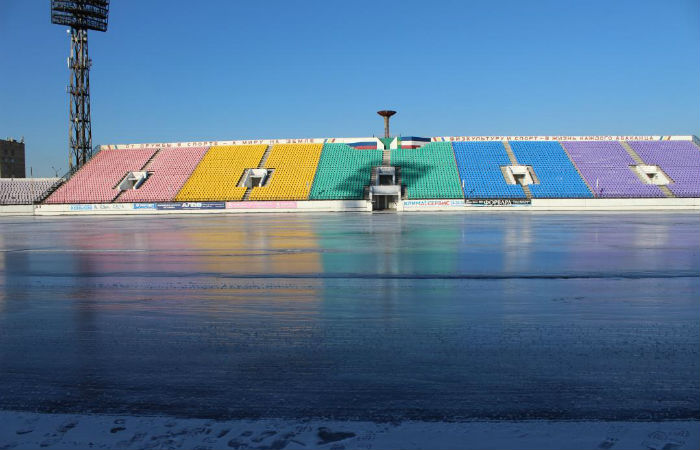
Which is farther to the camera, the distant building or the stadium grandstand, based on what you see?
the distant building

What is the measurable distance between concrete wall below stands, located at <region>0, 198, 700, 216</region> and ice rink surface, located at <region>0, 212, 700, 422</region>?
113 feet

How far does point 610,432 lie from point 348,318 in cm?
276

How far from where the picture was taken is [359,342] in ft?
13.3

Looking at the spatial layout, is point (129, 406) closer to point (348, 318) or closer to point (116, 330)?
point (116, 330)

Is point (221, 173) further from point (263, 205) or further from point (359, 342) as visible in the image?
point (359, 342)

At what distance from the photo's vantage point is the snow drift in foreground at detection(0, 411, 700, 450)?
241cm

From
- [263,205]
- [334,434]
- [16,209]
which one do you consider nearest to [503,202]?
[263,205]

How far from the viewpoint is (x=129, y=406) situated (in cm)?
290

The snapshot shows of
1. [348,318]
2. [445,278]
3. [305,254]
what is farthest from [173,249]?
[348,318]

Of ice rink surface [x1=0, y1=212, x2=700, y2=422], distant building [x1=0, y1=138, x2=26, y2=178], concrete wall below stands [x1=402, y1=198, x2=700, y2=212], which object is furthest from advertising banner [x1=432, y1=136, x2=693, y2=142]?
distant building [x1=0, y1=138, x2=26, y2=178]

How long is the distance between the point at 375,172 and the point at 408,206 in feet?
23.8

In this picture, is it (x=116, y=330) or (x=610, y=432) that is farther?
(x=116, y=330)

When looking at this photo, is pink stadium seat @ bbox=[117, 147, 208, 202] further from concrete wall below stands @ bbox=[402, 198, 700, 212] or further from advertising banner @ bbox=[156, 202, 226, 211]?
concrete wall below stands @ bbox=[402, 198, 700, 212]

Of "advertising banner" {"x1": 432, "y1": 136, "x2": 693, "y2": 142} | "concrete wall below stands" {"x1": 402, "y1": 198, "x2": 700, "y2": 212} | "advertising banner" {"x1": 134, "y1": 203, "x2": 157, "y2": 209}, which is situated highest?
"advertising banner" {"x1": 432, "y1": 136, "x2": 693, "y2": 142}
